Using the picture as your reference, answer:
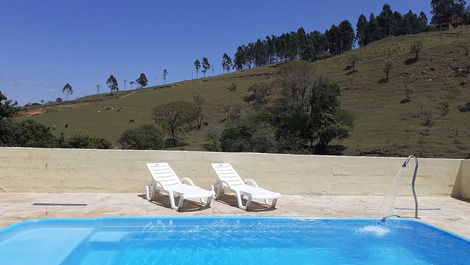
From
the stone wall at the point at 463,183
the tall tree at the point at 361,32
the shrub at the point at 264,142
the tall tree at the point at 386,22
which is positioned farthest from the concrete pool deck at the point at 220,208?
the tall tree at the point at 386,22

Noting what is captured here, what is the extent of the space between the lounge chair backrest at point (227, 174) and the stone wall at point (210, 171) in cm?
37

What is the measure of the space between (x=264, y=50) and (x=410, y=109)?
65.9m

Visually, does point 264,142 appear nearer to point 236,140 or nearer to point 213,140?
point 236,140

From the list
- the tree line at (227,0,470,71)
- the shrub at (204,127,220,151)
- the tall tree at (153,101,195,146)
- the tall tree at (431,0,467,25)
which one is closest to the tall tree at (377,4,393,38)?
the tree line at (227,0,470,71)

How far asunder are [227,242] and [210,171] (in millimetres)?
2618

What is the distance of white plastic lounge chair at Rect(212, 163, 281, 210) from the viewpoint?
6.50 m

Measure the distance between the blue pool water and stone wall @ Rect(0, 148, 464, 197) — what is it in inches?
78.0

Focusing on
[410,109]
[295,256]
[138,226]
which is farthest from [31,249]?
[410,109]

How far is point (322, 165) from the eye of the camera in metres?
8.16

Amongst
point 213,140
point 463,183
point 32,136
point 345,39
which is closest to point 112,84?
point 345,39

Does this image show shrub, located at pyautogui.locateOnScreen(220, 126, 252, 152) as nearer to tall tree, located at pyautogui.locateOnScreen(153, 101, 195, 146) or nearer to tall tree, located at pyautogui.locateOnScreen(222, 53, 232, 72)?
tall tree, located at pyautogui.locateOnScreen(153, 101, 195, 146)

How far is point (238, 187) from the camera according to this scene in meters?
6.98

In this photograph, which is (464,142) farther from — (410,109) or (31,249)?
(31,249)

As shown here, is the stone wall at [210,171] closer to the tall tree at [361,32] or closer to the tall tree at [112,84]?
the tall tree at [361,32]
